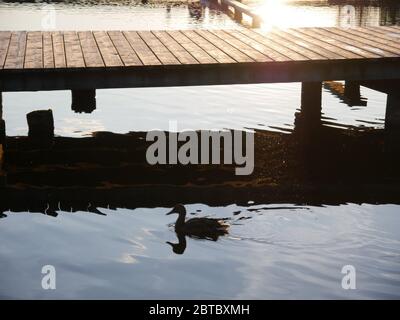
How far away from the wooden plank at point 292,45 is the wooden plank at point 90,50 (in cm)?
384

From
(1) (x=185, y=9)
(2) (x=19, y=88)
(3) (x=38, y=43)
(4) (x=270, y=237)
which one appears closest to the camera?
(4) (x=270, y=237)

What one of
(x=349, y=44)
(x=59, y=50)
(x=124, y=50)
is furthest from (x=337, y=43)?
(x=59, y=50)

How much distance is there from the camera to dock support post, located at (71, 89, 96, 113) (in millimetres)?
19094

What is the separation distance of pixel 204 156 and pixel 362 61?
3684 millimetres

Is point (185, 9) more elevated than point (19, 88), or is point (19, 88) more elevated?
point (19, 88)

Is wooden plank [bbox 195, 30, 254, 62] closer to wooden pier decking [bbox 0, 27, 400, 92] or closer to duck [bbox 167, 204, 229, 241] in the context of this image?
wooden pier decking [bbox 0, 27, 400, 92]

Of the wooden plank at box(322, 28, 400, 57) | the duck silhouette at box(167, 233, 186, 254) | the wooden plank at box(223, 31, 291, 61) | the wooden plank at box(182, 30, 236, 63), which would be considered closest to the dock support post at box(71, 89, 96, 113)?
the wooden plank at box(182, 30, 236, 63)

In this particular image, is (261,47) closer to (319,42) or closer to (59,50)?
(319,42)

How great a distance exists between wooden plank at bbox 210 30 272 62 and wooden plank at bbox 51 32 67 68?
11.4ft

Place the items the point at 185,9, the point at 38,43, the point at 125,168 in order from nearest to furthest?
the point at 125,168 < the point at 38,43 < the point at 185,9

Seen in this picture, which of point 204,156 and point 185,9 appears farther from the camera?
point 185,9
